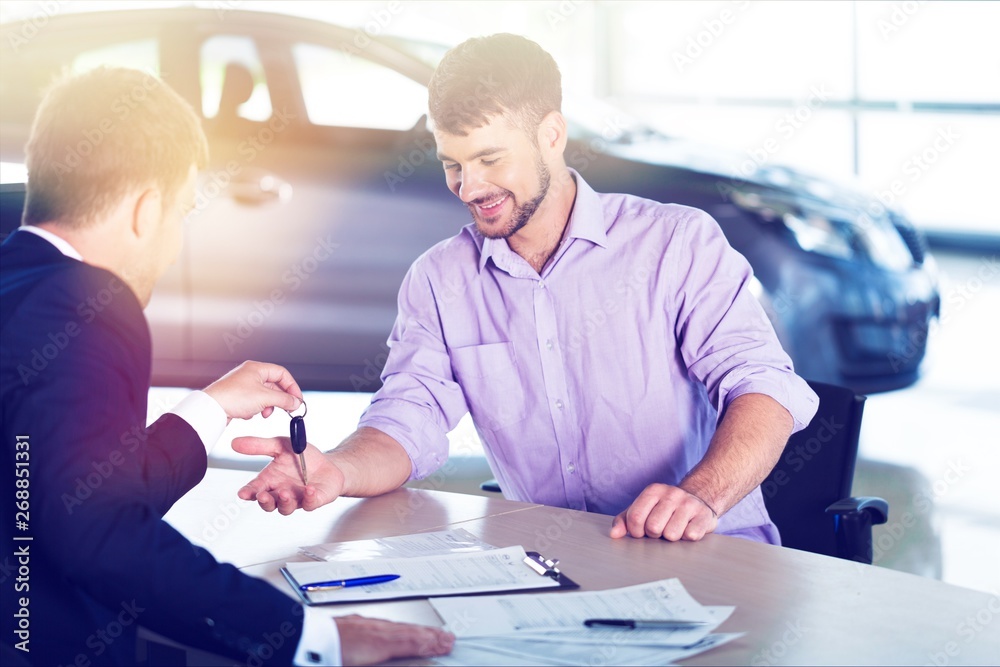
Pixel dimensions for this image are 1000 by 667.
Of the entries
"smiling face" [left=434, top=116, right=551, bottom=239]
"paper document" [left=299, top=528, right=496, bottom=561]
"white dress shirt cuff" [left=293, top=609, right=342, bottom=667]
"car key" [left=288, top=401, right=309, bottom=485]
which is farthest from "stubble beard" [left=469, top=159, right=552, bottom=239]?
"white dress shirt cuff" [left=293, top=609, right=342, bottom=667]

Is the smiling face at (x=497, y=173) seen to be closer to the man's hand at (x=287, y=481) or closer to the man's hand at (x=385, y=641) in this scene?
the man's hand at (x=287, y=481)

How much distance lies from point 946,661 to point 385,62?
2.92 meters

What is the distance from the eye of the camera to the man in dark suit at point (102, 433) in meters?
1.08

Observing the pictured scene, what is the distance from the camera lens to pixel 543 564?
1.40 metres

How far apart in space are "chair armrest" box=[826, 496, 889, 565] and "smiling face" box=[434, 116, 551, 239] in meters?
0.72

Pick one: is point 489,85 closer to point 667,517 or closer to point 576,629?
point 667,517

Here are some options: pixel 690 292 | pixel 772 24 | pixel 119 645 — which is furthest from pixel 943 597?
pixel 772 24

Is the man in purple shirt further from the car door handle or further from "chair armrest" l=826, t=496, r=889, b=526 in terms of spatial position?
the car door handle

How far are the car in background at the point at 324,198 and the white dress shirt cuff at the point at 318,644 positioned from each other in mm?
2501

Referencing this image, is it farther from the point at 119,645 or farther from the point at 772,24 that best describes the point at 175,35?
the point at 772,24

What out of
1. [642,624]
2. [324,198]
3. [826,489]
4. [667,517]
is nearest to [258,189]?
→ [324,198]

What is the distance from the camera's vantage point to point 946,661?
3.67 ft

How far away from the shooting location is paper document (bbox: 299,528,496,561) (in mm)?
1460

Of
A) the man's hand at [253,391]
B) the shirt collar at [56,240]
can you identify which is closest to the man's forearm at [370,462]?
the man's hand at [253,391]
